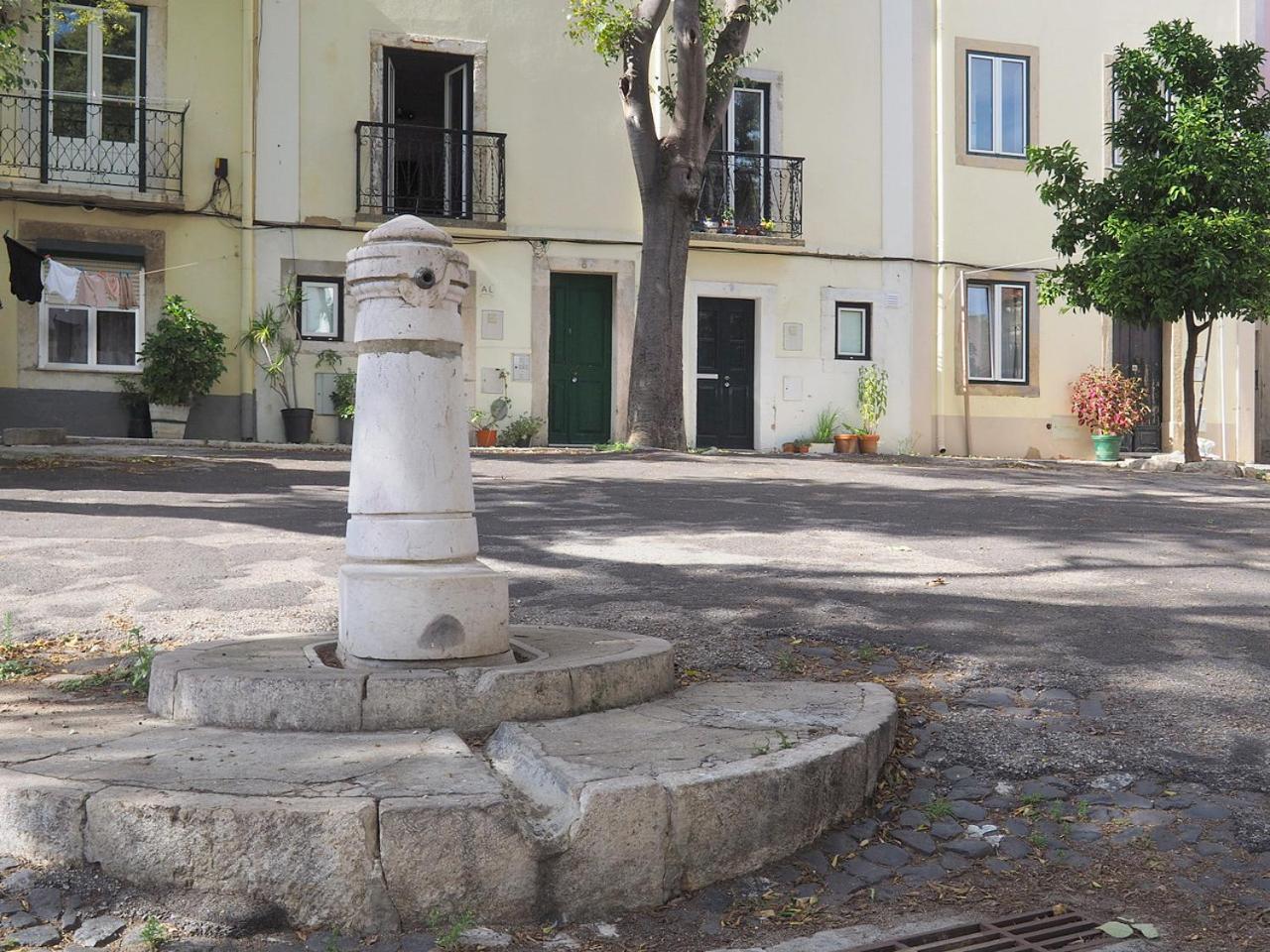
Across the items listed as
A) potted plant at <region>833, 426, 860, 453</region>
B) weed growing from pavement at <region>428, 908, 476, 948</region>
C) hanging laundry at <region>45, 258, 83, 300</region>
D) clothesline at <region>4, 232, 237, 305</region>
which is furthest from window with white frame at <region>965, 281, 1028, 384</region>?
weed growing from pavement at <region>428, 908, 476, 948</region>

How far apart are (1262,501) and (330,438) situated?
10942 mm

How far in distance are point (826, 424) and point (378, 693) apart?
50.6 feet

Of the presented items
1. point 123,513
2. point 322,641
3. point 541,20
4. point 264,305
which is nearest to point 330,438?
point 264,305

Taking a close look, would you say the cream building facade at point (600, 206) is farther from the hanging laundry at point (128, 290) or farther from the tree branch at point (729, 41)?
the tree branch at point (729, 41)

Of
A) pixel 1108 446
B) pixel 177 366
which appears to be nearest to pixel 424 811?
pixel 177 366

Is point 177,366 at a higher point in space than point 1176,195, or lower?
lower

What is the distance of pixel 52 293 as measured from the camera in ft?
52.1

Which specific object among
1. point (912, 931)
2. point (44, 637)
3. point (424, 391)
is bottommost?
point (912, 931)

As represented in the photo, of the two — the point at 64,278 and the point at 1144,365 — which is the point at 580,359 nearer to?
the point at 64,278

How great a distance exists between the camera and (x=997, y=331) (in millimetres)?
19328

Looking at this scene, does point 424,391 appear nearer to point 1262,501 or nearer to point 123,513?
point 123,513

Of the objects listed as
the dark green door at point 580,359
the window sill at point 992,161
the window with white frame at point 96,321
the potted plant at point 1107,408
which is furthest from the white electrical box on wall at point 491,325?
the potted plant at point 1107,408

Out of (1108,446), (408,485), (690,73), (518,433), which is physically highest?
(690,73)

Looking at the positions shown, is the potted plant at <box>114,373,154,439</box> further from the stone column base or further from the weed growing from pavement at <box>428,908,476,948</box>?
the weed growing from pavement at <box>428,908,476,948</box>
